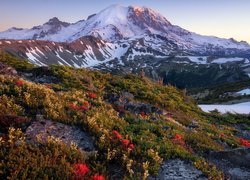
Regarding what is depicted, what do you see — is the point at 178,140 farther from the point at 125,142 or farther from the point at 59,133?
the point at 59,133

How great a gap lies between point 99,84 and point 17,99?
16105 mm

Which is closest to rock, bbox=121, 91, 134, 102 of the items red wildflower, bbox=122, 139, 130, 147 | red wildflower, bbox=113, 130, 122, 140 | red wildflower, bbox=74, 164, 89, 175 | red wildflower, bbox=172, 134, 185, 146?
red wildflower, bbox=172, 134, 185, 146

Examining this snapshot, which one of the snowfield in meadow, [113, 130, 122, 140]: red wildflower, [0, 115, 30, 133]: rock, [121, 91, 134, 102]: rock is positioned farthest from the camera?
the snowfield in meadow

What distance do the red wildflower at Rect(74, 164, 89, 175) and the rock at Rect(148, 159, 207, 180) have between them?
214cm

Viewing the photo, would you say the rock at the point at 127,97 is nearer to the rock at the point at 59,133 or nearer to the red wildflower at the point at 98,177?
the rock at the point at 59,133

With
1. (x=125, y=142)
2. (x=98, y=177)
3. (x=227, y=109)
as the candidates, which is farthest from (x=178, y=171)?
(x=227, y=109)

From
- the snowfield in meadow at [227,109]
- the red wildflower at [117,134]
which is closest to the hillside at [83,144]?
the red wildflower at [117,134]

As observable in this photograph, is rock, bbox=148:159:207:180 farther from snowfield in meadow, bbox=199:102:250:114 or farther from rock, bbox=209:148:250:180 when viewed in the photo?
snowfield in meadow, bbox=199:102:250:114

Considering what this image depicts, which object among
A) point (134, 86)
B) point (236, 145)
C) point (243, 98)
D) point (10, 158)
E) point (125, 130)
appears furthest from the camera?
point (243, 98)

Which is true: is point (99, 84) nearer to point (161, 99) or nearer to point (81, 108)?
point (161, 99)

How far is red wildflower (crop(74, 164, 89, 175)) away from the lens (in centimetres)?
951

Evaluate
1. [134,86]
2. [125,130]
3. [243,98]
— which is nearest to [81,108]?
[125,130]

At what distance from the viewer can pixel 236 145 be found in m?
19.0

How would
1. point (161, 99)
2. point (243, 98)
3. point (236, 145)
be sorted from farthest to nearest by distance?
point (243, 98) < point (161, 99) < point (236, 145)
